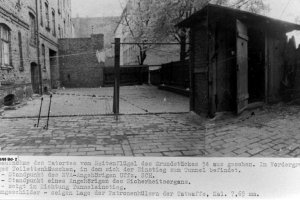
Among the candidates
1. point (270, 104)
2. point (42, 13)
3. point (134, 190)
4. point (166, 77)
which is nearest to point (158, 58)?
point (166, 77)

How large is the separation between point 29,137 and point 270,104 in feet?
14.9

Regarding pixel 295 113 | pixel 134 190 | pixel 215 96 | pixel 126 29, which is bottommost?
pixel 134 190

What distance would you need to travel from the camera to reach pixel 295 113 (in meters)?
4.72

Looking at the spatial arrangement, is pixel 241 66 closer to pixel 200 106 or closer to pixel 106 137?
pixel 200 106

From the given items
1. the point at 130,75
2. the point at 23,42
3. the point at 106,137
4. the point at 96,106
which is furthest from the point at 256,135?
the point at 130,75

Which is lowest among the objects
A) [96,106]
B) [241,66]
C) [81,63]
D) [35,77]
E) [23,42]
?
[96,106]

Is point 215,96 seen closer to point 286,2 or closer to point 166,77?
point 286,2

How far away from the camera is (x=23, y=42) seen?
27.4 ft

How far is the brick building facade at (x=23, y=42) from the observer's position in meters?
6.95

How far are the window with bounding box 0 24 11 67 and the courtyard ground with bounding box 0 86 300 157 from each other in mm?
2630

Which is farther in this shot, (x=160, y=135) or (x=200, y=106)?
(x=200, y=106)

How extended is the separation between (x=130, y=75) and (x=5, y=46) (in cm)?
974

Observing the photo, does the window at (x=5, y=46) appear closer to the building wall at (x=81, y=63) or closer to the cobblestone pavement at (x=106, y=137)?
the cobblestone pavement at (x=106, y=137)

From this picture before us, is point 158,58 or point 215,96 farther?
point 158,58
